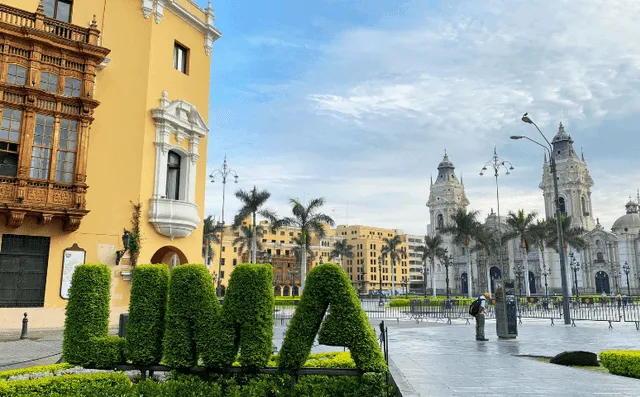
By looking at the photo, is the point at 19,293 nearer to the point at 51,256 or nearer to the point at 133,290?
the point at 51,256

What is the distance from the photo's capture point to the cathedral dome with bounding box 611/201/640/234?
3410 inches

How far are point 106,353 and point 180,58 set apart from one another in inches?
745

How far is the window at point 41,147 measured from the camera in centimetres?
1822

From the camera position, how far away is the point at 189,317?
800 centimetres

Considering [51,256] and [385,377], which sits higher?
[51,256]

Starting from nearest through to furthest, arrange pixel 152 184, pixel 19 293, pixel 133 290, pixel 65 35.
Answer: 1. pixel 133 290
2. pixel 19 293
3. pixel 65 35
4. pixel 152 184

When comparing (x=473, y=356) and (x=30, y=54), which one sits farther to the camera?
(x=30, y=54)

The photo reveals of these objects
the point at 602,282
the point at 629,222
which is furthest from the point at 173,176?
the point at 629,222

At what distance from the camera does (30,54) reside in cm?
1858

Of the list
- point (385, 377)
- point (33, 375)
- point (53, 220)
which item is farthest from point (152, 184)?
point (385, 377)

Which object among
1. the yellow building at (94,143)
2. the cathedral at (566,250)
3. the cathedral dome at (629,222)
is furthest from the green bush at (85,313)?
the cathedral dome at (629,222)

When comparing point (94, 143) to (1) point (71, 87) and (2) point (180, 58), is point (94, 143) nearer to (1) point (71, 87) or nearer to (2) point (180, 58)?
(1) point (71, 87)

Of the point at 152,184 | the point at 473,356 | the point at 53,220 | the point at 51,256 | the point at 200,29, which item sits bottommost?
the point at 473,356

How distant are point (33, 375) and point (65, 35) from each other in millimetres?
15241
